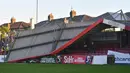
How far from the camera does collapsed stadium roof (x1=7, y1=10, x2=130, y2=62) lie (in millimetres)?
50625

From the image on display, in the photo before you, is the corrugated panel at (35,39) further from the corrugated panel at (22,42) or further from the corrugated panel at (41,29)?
the corrugated panel at (41,29)

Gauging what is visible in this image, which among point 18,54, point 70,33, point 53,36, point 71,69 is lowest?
point 18,54

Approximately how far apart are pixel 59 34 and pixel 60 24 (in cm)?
263

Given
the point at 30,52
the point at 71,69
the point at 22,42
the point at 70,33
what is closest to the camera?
the point at 71,69

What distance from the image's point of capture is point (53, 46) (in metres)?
52.2

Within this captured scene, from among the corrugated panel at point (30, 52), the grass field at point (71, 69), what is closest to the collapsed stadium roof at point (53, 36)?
the corrugated panel at point (30, 52)

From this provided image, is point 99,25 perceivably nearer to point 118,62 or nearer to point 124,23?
point 124,23

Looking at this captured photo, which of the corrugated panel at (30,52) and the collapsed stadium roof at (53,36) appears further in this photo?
the corrugated panel at (30,52)

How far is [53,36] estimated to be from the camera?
54.2 meters

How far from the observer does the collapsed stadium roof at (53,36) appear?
166 ft

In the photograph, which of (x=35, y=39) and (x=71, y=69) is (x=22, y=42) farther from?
(x=71, y=69)

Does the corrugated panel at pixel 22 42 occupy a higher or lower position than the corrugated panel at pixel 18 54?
higher

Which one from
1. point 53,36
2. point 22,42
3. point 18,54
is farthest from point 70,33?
point 18,54

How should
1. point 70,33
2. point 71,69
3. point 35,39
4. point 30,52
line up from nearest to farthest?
Answer: point 71,69 → point 70,33 → point 30,52 → point 35,39
